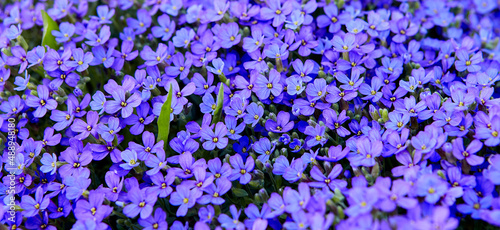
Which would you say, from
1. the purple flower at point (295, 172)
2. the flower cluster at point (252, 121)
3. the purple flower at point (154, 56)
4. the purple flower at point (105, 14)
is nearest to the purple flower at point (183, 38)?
the flower cluster at point (252, 121)

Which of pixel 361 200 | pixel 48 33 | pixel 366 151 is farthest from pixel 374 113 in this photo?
pixel 48 33

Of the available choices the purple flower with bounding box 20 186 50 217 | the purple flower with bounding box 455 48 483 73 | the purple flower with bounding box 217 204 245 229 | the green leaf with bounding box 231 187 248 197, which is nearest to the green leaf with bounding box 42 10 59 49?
the purple flower with bounding box 20 186 50 217

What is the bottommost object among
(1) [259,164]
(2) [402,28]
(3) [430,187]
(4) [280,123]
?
(1) [259,164]

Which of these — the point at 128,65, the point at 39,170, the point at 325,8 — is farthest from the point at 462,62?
the point at 39,170

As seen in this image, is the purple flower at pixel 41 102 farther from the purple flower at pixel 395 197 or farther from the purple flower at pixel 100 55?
the purple flower at pixel 395 197

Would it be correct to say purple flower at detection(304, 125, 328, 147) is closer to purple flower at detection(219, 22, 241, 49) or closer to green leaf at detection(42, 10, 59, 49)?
purple flower at detection(219, 22, 241, 49)

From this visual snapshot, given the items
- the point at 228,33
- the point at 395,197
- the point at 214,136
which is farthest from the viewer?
the point at 228,33

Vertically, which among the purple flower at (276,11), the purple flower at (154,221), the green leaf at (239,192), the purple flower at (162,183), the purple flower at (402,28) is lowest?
the purple flower at (154,221)

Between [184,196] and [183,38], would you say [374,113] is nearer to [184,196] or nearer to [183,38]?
[184,196]
